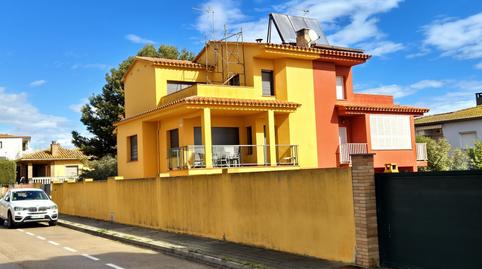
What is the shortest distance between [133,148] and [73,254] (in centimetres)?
Answer: 1656

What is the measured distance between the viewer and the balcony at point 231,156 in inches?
898

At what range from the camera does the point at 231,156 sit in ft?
78.6

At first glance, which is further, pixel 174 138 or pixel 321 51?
pixel 321 51

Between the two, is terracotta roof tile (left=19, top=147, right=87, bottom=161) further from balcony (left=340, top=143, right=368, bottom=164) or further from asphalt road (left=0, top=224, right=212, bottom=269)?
asphalt road (left=0, top=224, right=212, bottom=269)

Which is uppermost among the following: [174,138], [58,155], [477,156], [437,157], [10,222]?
[58,155]

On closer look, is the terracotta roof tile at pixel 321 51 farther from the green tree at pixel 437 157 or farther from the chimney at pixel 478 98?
the chimney at pixel 478 98

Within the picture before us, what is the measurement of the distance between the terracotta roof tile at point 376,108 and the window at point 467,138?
1171cm

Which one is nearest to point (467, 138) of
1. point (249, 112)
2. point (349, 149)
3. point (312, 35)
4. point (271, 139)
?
point (349, 149)

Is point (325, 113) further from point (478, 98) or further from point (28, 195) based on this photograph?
point (478, 98)

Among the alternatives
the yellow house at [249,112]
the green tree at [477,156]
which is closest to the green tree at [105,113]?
the yellow house at [249,112]

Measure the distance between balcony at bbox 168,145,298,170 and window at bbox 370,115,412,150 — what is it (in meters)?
6.06

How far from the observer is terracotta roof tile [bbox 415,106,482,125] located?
39.3 meters

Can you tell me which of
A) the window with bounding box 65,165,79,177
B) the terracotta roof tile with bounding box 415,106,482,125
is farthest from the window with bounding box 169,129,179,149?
the window with bounding box 65,165,79,177

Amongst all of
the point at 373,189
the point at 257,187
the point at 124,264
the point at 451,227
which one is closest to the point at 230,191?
the point at 257,187
